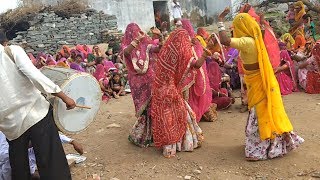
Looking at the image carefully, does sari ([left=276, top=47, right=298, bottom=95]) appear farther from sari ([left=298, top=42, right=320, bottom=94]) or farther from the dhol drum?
the dhol drum

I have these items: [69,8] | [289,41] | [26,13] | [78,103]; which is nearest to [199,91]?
[78,103]

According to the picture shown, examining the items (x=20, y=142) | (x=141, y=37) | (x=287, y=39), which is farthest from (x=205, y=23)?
(x=20, y=142)

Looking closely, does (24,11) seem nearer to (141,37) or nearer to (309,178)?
(141,37)

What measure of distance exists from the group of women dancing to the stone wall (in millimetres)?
10676

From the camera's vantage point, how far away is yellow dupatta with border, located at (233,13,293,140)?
4.33 m

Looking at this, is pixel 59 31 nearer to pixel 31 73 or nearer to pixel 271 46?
pixel 271 46

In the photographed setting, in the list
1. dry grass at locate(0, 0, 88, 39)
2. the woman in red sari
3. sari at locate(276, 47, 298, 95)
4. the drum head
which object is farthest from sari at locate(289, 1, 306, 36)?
dry grass at locate(0, 0, 88, 39)

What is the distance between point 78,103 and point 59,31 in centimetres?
1239

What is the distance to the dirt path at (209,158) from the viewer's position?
4.38 meters

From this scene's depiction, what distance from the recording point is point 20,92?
3.47 meters

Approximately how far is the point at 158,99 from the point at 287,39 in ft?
19.3

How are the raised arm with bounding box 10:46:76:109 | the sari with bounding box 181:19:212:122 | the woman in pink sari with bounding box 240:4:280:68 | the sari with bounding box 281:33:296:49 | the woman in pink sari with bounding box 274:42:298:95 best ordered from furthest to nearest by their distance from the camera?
the sari with bounding box 281:33:296:49, the woman in pink sari with bounding box 274:42:298:95, the sari with bounding box 181:19:212:122, the woman in pink sari with bounding box 240:4:280:68, the raised arm with bounding box 10:46:76:109

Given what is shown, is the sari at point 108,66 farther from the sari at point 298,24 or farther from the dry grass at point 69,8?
the dry grass at point 69,8

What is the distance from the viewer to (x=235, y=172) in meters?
4.39
